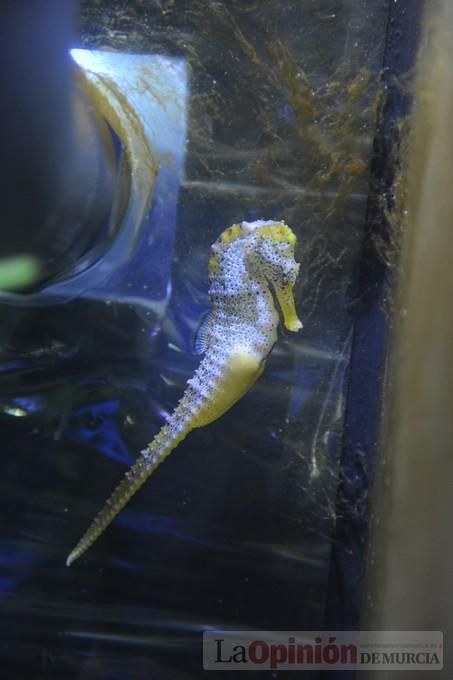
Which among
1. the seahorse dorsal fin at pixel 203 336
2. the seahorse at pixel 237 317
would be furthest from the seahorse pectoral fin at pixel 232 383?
the seahorse dorsal fin at pixel 203 336

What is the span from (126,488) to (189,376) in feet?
1.15

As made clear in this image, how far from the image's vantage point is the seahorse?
1.33 meters

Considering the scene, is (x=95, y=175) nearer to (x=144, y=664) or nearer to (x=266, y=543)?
(x=266, y=543)

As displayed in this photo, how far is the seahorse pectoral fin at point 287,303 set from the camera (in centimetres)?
136

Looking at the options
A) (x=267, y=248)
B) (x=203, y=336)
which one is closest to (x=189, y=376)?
(x=203, y=336)

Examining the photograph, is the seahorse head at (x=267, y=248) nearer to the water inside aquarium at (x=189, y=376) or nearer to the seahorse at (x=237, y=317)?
the seahorse at (x=237, y=317)

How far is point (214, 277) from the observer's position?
54.4 inches

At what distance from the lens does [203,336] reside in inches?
57.4

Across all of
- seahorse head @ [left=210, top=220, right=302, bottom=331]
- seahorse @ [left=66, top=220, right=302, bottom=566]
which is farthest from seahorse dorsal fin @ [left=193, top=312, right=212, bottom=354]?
seahorse head @ [left=210, top=220, right=302, bottom=331]

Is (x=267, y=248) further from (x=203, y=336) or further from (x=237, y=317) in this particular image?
(x=203, y=336)

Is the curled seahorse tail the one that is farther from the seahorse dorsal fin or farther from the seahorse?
the seahorse dorsal fin

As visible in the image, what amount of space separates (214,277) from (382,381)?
1.96 ft

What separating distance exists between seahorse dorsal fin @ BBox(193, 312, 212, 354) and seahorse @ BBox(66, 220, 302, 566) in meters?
0.03

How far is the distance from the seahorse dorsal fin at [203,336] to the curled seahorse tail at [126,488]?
0.27 m
